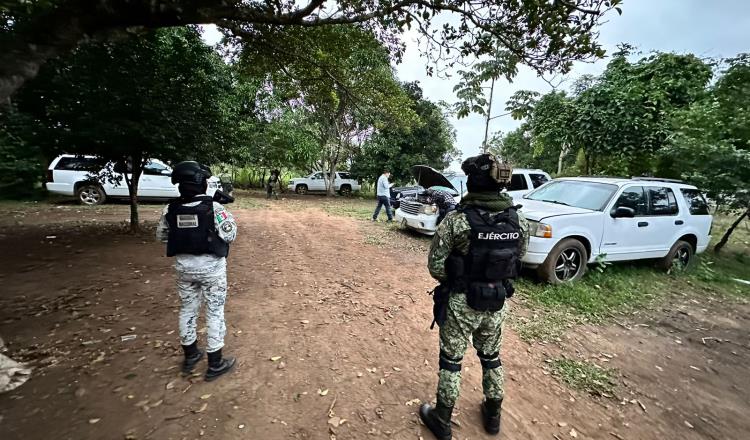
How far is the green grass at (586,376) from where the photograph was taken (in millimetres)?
3091

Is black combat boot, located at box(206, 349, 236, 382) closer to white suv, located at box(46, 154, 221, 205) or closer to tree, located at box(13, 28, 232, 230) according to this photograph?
tree, located at box(13, 28, 232, 230)

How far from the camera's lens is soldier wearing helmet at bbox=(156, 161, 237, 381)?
8.43 ft

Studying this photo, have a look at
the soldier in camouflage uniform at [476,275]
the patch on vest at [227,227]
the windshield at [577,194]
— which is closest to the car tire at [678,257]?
the windshield at [577,194]

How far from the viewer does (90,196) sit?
1148 cm

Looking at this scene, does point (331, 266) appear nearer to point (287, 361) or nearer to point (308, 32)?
point (287, 361)

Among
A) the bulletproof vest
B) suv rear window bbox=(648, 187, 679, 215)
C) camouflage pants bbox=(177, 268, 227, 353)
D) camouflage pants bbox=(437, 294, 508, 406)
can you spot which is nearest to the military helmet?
camouflage pants bbox=(437, 294, 508, 406)

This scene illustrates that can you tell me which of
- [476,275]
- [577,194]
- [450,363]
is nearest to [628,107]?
[577,194]

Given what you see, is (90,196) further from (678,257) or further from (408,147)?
(678,257)

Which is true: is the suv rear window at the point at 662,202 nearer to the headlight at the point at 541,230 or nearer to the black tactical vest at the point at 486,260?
the headlight at the point at 541,230

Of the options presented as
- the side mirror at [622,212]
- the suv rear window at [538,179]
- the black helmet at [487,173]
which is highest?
the suv rear window at [538,179]

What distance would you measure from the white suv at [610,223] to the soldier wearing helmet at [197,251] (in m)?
4.36

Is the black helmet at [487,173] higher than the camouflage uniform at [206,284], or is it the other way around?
the black helmet at [487,173]

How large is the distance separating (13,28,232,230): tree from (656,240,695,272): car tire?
927 cm

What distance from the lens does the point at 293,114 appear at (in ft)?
59.7
